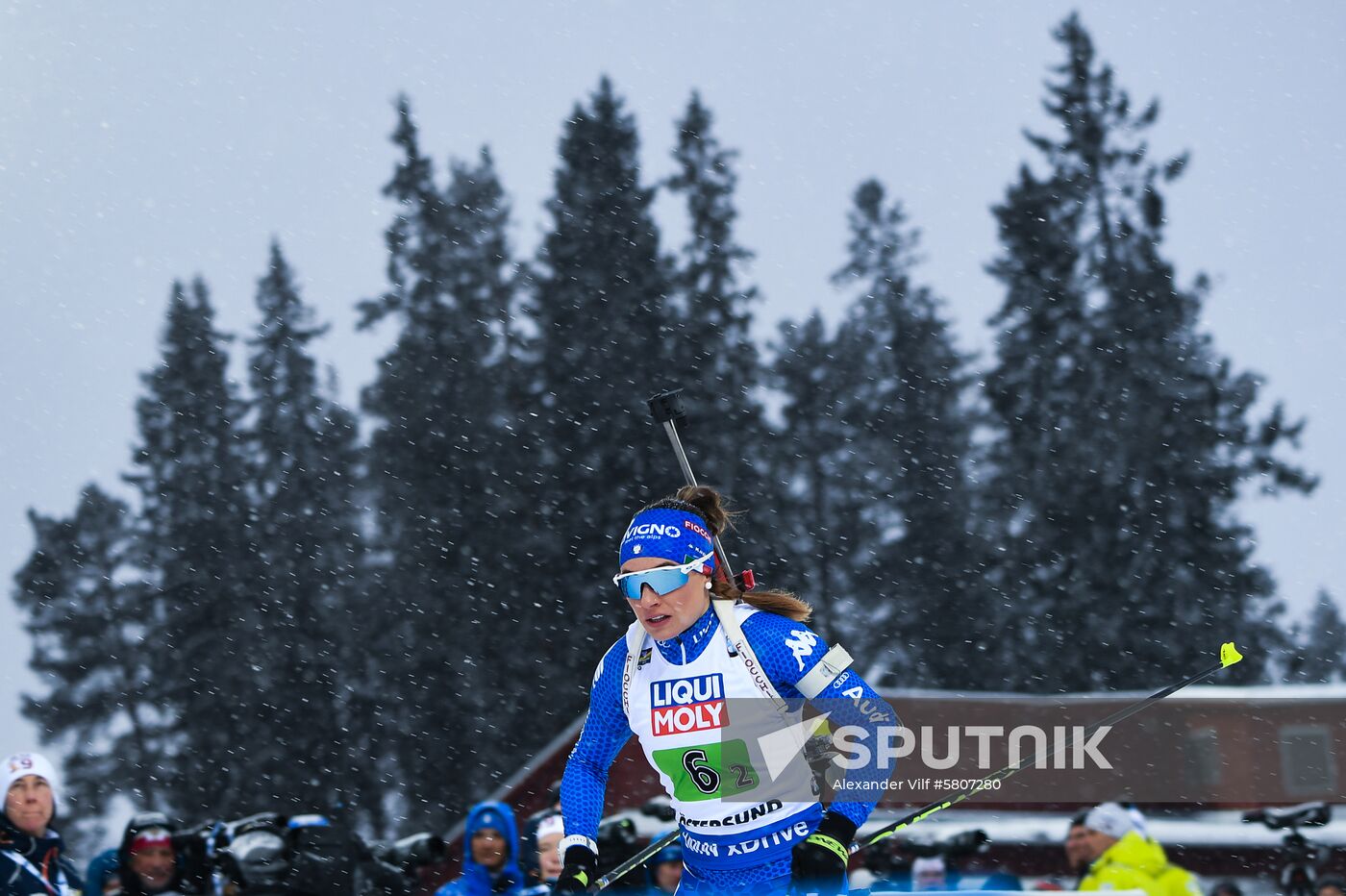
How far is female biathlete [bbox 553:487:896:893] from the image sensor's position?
4.79m

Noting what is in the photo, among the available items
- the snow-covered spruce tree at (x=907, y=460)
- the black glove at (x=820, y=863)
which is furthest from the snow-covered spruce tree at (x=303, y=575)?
the black glove at (x=820, y=863)

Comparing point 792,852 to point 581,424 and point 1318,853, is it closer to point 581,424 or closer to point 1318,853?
point 1318,853

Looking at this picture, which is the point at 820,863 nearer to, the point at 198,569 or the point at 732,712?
the point at 732,712

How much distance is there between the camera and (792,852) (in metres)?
4.51

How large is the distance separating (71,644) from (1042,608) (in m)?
21.4

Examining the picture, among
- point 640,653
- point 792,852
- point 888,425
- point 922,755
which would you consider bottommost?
point 792,852

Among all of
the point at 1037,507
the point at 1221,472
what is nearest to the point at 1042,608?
the point at 1037,507

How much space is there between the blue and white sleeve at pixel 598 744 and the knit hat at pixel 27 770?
2.98 meters

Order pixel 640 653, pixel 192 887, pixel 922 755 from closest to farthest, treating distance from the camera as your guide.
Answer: pixel 640 653
pixel 192 887
pixel 922 755

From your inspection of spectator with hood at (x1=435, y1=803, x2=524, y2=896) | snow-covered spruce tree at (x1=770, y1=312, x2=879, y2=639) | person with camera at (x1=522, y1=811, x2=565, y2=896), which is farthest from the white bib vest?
snow-covered spruce tree at (x1=770, y1=312, x2=879, y2=639)

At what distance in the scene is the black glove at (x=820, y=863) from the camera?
14.4ft

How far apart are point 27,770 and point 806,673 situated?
402cm

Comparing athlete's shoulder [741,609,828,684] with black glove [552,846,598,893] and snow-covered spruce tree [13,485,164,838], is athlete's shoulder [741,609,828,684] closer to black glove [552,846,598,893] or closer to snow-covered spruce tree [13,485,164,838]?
black glove [552,846,598,893]

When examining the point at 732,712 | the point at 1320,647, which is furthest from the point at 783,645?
the point at 1320,647
